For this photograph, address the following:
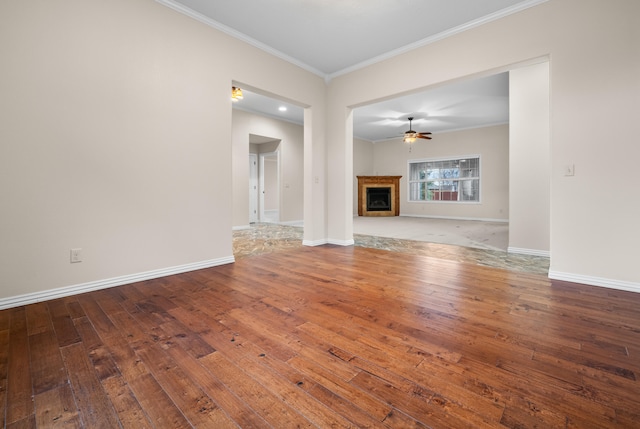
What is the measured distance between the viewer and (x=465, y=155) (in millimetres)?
9344

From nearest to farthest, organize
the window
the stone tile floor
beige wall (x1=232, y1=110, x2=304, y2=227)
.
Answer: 1. the stone tile floor
2. beige wall (x1=232, y1=110, x2=304, y2=227)
3. the window

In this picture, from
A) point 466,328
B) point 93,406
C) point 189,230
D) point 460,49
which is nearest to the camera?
point 93,406

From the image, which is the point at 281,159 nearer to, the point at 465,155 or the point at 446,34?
the point at 446,34

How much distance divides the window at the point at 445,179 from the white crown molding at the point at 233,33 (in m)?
6.90

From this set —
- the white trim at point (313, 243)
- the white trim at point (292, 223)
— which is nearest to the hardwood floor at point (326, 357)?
the white trim at point (313, 243)

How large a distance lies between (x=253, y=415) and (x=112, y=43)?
3250 millimetres

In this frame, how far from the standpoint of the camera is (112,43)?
2.64 meters

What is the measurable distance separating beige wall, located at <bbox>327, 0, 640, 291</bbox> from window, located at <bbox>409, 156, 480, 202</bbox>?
6905mm

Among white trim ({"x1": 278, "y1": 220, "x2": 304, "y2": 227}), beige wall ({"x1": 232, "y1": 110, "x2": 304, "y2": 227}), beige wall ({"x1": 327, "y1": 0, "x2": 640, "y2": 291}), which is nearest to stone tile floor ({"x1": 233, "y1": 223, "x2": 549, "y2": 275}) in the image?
beige wall ({"x1": 327, "y1": 0, "x2": 640, "y2": 291})

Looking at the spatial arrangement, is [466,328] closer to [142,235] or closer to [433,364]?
[433,364]

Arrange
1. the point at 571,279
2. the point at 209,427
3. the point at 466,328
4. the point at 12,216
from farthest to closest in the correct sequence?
the point at 571,279
the point at 12,216
the point at 466,328
the point at 209,427

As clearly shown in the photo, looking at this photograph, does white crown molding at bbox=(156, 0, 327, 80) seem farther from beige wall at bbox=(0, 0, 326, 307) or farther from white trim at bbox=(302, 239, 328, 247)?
white trim at bbox=(302, 239, 328, 247)

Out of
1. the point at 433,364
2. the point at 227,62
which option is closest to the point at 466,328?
the point at 433,364

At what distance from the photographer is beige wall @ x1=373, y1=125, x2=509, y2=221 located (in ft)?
28.8
